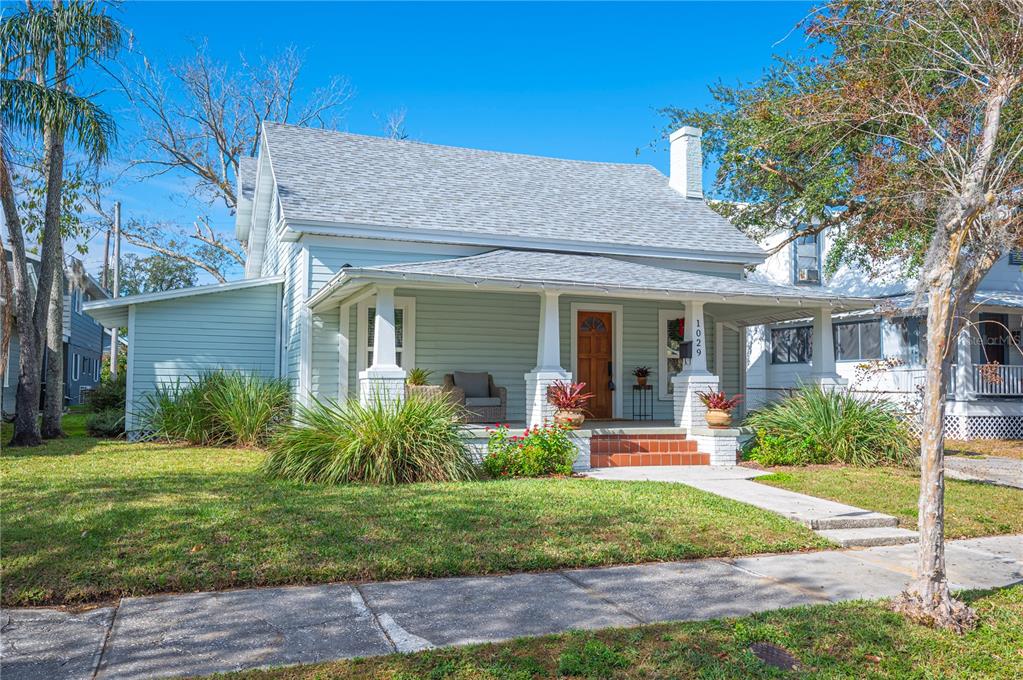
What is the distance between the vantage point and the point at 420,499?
740cm

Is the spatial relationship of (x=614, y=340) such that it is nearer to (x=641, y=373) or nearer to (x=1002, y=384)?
(x=641, y=373)

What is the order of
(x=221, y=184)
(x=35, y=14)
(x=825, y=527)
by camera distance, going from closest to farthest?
1. (x=825, y=527)
2. (x=35, y=14)
3. (x=221, y=184)

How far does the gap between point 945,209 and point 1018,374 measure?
56.1 feet

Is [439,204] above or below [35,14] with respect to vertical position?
below

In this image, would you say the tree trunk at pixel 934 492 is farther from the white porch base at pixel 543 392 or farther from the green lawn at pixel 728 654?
the white porch base at pixel 543 392

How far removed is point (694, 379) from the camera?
11.8 meters

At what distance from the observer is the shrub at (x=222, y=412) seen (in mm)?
12648

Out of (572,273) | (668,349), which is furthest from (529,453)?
(668,349)

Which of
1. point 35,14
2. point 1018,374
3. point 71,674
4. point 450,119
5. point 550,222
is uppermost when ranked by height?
point 450,119

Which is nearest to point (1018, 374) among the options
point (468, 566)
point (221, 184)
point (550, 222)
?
point (550, 222)

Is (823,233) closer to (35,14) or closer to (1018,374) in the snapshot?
(1018,374)

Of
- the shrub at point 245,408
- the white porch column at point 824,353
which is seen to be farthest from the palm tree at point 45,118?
the white porch column at point 824,353

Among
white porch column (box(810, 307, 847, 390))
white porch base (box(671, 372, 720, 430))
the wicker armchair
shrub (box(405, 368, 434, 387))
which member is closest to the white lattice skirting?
white porch column (box(810, 307, 847, 390))

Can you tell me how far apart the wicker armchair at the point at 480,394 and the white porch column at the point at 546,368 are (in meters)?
2.07
